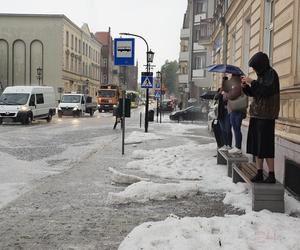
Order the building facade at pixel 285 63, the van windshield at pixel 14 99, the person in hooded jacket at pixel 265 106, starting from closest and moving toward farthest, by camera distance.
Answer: the person in hooded jacket at pixel 265 106 → the building facade at pixel 285 63 → the van windshield at pixel 14 99

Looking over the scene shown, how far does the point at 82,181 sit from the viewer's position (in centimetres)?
879

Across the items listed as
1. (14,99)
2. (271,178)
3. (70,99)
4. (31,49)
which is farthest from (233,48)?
(31,49)

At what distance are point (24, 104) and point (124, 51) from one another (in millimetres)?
15315

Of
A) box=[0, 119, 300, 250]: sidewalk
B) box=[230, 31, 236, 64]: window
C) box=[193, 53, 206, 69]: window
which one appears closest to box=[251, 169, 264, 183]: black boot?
box=[0, 119, 300, 250]: sidewalk

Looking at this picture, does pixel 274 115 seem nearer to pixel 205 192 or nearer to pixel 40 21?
pixel 205 192

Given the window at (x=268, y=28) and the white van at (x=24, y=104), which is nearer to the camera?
the window at (x=268, y=28)

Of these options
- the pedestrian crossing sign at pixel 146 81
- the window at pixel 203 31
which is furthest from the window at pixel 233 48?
the window at pixel 203 31

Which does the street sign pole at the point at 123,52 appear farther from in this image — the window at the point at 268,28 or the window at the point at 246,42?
the window at the point at 268,28

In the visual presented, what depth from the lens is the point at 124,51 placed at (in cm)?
1354

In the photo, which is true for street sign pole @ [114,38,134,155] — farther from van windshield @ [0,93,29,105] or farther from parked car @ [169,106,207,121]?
parked car @ [169,106,207,121]

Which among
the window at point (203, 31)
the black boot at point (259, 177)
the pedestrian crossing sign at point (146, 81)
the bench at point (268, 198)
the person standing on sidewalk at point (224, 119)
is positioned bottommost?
the bench at point (268, 198)

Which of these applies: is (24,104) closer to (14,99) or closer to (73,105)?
(14,99)

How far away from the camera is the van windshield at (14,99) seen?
2758 cm

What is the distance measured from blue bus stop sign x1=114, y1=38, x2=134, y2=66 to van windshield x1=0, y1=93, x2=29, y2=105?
1532 cm
